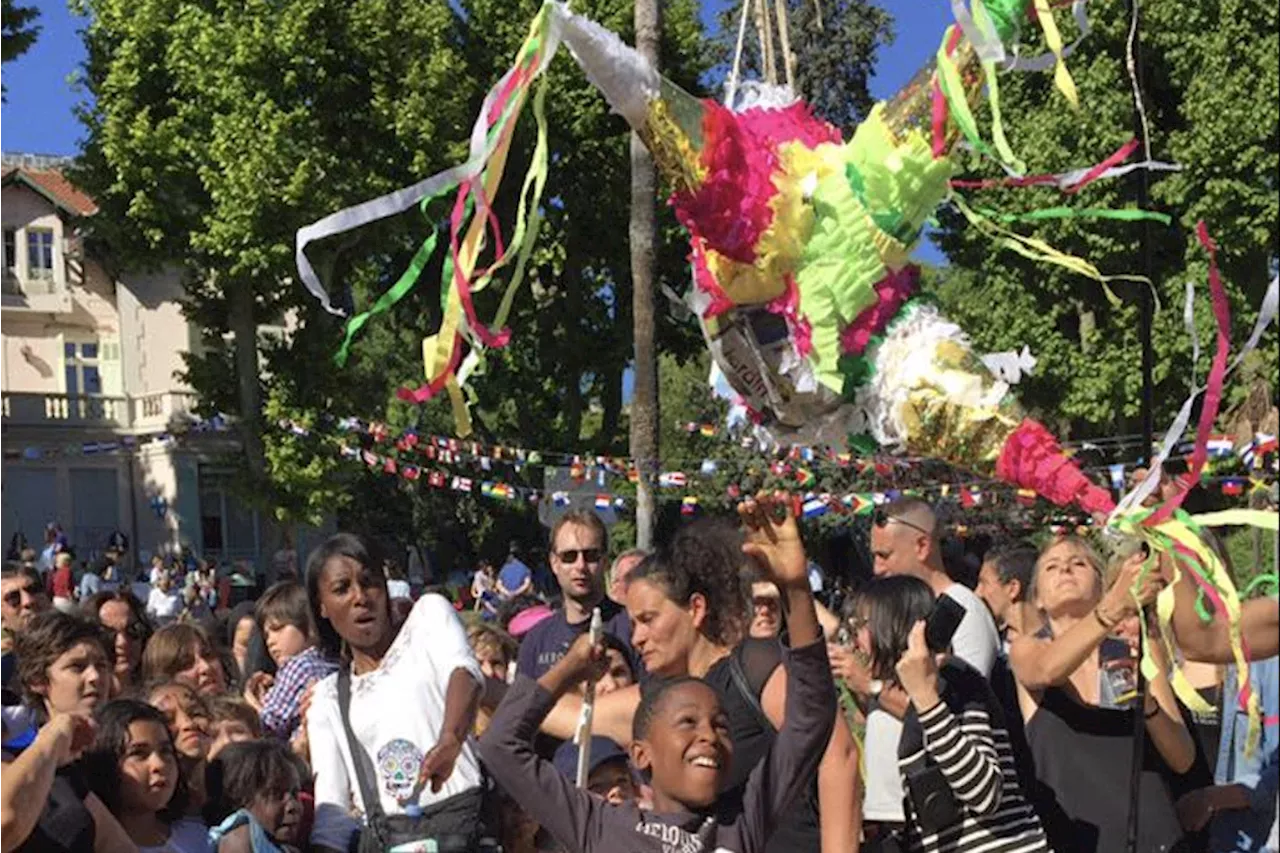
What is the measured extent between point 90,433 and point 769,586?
30387 millimetres

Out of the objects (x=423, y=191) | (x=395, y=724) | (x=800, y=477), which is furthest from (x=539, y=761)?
(x=800, y=477)

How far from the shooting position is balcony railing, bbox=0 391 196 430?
101 feet

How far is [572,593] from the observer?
15.0 ft

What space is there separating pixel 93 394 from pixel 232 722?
29.9 m

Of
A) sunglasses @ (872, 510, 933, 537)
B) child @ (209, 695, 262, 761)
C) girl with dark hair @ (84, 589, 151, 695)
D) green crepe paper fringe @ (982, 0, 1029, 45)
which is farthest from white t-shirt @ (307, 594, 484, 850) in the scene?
girl with dark hair @ (84, 589, 151, 695)

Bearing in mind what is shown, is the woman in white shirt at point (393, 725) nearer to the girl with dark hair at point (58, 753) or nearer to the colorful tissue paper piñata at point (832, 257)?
the girl with dark hair at point (58, 753)

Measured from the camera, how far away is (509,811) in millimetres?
3949

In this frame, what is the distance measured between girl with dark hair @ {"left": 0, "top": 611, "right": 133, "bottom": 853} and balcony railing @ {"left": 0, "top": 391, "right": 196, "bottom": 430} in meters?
27.5

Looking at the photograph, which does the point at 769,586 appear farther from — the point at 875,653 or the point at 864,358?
the point at 864,358

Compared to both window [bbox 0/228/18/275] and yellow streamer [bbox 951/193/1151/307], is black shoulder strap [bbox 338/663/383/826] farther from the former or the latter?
window [bbox 0/228/18/275]

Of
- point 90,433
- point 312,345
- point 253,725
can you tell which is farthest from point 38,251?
point 253,725

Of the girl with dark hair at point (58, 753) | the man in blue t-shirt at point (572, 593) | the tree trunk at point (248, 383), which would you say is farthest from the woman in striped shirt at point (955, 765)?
the tree trunk at point (248, 383)

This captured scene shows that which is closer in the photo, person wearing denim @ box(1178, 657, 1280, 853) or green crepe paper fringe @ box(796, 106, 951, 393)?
person wearing denim @ box(1178, 657, 1280, 853)

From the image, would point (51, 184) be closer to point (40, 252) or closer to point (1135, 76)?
point (40, 252)
